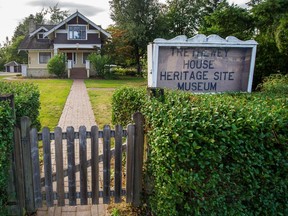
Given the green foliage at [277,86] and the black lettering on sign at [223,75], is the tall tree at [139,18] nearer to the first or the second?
the green foliage at [277,86]

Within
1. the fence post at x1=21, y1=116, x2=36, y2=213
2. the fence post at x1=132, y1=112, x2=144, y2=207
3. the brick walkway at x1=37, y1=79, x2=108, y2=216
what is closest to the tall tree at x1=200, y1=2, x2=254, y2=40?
the brick walkway at x1=37, y1=79, x2=108, y2=216

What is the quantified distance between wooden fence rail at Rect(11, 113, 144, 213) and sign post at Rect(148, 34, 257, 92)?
0.94m

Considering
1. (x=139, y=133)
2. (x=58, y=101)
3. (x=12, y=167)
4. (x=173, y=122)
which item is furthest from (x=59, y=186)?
(x=58, y=101)

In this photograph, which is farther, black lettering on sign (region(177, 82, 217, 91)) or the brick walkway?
black lettering on sign (region(177, 82, 217, 91))

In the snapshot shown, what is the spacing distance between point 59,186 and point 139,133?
1.23 metres

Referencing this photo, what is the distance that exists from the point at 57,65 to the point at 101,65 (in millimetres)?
4328

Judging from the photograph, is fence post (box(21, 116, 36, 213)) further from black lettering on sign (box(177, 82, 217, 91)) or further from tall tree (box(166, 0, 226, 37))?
tall tree (box(166, 0, 226, 37))

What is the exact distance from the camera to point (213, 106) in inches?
113

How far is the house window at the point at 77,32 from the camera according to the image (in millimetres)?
28609

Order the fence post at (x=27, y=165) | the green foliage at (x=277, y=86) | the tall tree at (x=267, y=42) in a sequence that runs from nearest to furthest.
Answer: the fence post at (x=27, y=165), the green foliage at (x=277, y=86), the tall tree at (x=267, y=42)

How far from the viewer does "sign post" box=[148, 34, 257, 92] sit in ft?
12.4

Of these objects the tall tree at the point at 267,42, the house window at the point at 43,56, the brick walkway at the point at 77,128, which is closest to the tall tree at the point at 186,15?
the house window at the point at 43,56

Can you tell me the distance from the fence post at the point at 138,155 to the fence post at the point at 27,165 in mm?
1292

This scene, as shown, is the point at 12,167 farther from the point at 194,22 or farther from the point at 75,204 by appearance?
the point at 194,22
